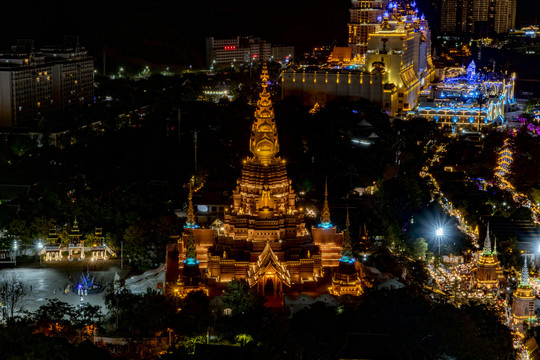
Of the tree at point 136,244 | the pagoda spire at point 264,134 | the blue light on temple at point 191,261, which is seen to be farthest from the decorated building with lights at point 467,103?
the blue light on temple at point 191,261

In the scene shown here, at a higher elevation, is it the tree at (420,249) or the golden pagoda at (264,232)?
the golden pagoda at (264,232)

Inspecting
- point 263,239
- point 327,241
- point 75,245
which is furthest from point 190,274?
point 75,245

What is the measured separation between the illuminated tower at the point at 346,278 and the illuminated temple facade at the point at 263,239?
0.82m

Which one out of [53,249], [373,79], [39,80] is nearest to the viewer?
[53,249]

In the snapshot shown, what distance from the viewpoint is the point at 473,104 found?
47.8 meters

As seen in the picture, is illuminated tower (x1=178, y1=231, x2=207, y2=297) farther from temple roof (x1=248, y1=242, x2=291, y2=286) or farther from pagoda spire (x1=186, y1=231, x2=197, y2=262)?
temple roof (x1=248, y1=242, x2=291, y2=286)

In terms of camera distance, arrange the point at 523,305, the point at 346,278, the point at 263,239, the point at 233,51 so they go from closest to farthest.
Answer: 1. the point at 346,278
2. the point at 263,239
3. the point at 523,305
4. the point at 233,51

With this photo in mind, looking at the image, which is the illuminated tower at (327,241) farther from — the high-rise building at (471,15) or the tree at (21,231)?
the high-rise building at (471,15)

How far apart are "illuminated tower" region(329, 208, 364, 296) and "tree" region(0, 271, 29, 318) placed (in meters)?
7.10

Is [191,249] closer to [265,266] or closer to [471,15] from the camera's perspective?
[265,266]

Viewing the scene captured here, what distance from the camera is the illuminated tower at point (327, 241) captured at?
21.5m

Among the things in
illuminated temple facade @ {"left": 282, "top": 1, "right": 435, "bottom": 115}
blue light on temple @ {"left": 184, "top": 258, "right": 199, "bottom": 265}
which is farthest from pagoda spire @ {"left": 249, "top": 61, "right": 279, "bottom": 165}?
illuminated temple facade @ {"left": 282, "top": 1, "right": 435, "bottom": 115}

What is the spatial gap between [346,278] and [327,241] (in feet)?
7.26

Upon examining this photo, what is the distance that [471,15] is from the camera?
120 m
